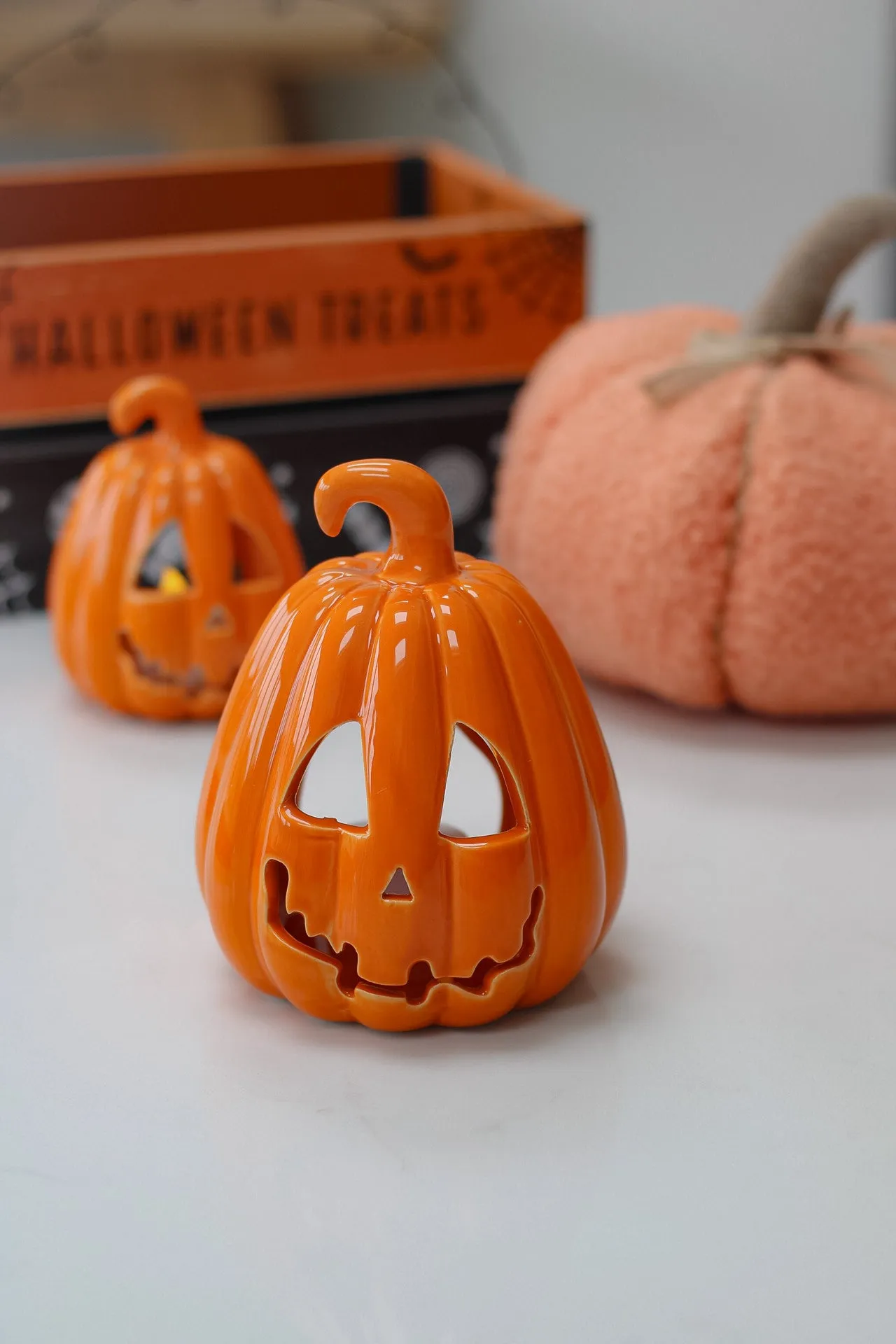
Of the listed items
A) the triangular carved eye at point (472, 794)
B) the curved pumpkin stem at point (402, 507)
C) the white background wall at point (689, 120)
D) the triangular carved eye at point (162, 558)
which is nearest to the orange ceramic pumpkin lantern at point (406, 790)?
the curved pumpkin stem at point (402, 507)

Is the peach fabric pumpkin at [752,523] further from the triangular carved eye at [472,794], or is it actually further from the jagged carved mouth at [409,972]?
the jagged carved mouth at [409,972]

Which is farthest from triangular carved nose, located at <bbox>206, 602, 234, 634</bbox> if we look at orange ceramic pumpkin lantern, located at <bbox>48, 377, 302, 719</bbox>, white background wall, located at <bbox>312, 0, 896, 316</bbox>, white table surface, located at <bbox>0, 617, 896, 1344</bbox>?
white background wall, located at <bbox>312, 0, 896, 316</bbox>

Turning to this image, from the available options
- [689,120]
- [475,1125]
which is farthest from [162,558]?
[689,120]

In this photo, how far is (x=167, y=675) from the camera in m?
0.70

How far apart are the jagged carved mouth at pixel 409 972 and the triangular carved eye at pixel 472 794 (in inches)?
4.7

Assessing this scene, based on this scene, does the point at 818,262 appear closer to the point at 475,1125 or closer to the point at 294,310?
the point at 294,310

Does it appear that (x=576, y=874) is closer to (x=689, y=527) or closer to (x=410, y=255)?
(x=689, y=527)

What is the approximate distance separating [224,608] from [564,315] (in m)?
0.32

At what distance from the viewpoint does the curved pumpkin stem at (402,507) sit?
1.45ft

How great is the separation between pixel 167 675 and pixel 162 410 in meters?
0.12

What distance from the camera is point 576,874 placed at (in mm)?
459

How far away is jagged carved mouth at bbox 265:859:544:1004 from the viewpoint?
1.51 ft

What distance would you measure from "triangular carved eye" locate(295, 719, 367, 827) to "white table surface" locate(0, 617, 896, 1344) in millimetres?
65

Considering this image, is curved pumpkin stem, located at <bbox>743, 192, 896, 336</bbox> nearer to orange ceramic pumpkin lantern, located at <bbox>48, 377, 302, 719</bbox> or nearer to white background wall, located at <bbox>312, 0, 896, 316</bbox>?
orange ceramic pumpkin lantern, located at <bbox>48, 377, 302, 719</bbox>
